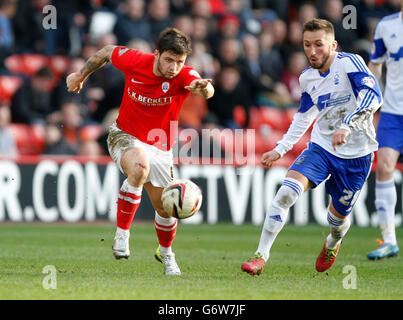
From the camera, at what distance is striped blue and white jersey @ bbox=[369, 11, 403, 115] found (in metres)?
8.91

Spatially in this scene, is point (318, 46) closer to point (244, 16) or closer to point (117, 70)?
point (117, 70)

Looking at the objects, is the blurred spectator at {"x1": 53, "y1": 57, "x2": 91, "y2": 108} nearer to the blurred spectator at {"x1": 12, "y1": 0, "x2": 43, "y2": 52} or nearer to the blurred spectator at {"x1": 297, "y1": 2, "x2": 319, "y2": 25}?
the blurred spectator at {"x1": 12, "y1": 0, "x2": 43, "y2": 52}

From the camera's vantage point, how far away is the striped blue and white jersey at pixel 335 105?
7.01 metres

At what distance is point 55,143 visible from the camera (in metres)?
13.5

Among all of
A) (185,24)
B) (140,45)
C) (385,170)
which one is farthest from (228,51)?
(385,170)

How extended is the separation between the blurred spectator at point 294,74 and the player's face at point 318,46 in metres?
8.97

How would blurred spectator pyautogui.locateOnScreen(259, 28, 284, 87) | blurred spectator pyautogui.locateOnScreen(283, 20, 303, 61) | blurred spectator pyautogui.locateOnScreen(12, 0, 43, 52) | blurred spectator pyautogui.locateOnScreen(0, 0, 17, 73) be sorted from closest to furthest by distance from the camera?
blurred spectator pyautogui.locateOnScreen(0, 0, 17, 73) < blurred spectator pyautogui.locateOnScreen(12, 0, 43, 52) < blurred spectator pyautogui.locateOnScreen(259, 28, 284, 87) < blurred spectator pyautogui.locateOnScreen(283, 20, 303, 61)

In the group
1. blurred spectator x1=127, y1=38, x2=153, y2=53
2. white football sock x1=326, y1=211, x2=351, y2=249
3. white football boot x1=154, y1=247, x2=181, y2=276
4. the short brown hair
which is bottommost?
white football boot x1=154, y1=247, x2=181, y2=276

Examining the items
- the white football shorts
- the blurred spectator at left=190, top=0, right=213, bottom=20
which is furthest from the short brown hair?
the blurred spectator at left=190, top=0, right=213, bottom=20

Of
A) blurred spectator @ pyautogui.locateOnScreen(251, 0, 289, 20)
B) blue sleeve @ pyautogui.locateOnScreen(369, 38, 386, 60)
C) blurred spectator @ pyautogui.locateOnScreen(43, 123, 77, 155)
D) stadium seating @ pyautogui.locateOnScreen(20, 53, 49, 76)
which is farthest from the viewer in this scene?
blurred spectator @ pyautogui.locateOnScreen(251, 0, 289, 20)

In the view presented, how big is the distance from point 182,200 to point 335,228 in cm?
164

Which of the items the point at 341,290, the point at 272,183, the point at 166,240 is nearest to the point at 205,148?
the point at 272,183

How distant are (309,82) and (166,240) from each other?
5.97ft

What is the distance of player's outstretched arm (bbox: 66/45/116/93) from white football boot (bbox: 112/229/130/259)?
132 cm
